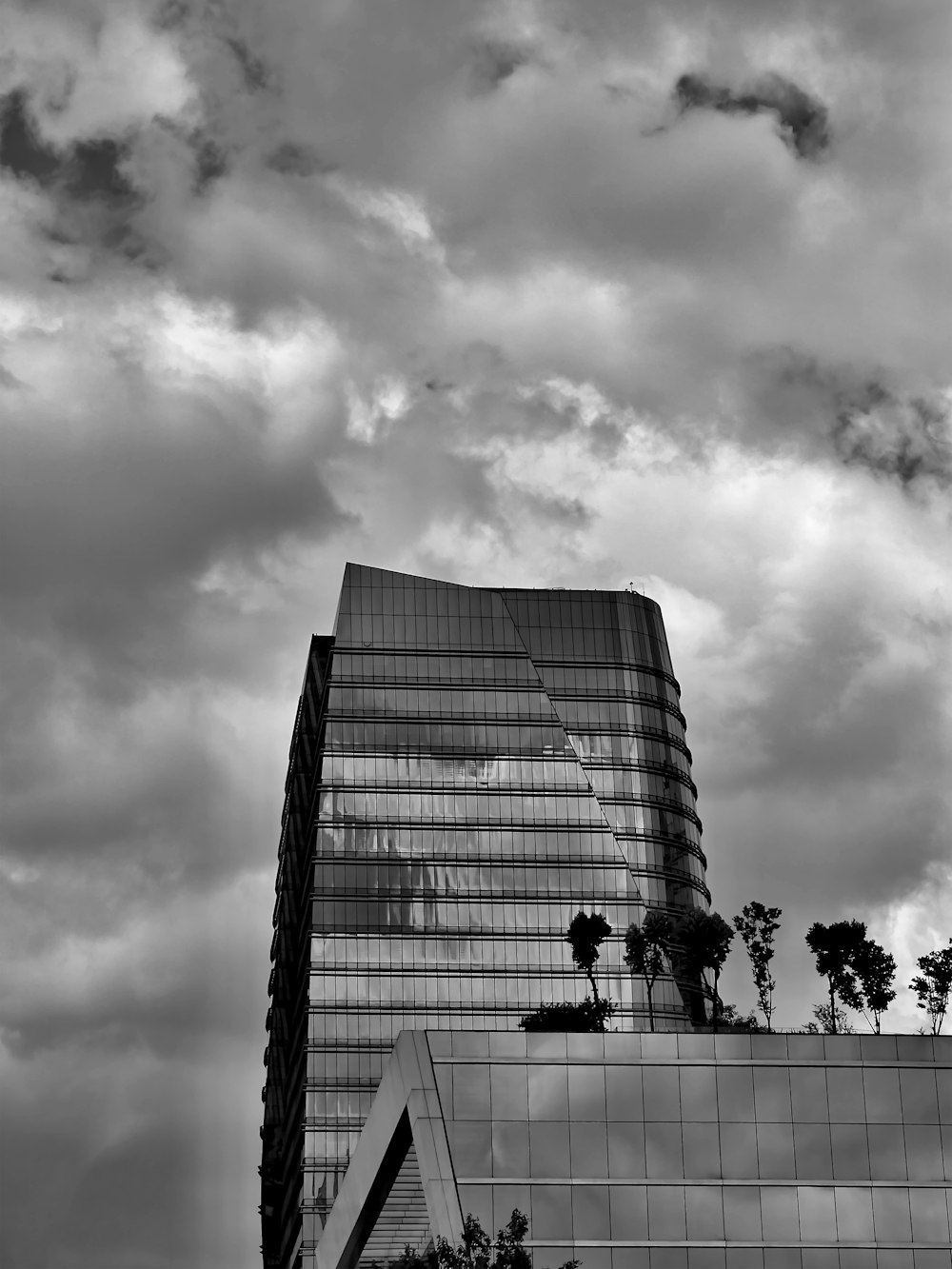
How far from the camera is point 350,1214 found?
94.4 metres

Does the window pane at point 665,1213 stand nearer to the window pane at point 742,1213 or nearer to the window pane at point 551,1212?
the window pane at point 742,1213

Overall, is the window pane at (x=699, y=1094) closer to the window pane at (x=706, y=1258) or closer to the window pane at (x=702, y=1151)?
the window pane at (x=702, y=1151)

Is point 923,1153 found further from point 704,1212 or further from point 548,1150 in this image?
point 548,1150

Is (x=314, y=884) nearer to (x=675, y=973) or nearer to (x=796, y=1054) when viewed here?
(x=675, y=973)

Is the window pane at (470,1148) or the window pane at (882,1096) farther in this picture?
the window pane at (882,1096)

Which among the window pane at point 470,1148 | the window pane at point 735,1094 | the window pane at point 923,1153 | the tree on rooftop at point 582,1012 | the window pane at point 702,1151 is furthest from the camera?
the tree on rooftop at point 582,1012

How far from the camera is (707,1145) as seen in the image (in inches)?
3484

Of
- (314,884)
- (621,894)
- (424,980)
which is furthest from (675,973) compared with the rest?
(314,884)

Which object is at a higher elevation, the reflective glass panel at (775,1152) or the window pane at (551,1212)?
the reflective glass panel at (775,1152)

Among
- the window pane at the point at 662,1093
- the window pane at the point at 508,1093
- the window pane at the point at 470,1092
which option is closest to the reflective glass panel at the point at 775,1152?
the window pane at the point at 662,1093

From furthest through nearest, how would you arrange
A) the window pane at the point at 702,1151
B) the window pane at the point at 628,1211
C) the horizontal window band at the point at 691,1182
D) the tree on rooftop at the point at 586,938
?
the tree on rooftop at the point at 586,938 < the window pane at the point at 702,1151 < the horizontal window band at the point at 691,1182 < the window pane at the point at 628,1211

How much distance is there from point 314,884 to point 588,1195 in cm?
11122

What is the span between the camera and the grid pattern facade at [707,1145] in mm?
87000

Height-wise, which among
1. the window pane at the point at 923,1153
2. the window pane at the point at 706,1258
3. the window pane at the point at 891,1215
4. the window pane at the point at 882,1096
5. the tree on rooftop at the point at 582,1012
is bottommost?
the window pane at the point at 706,1258
